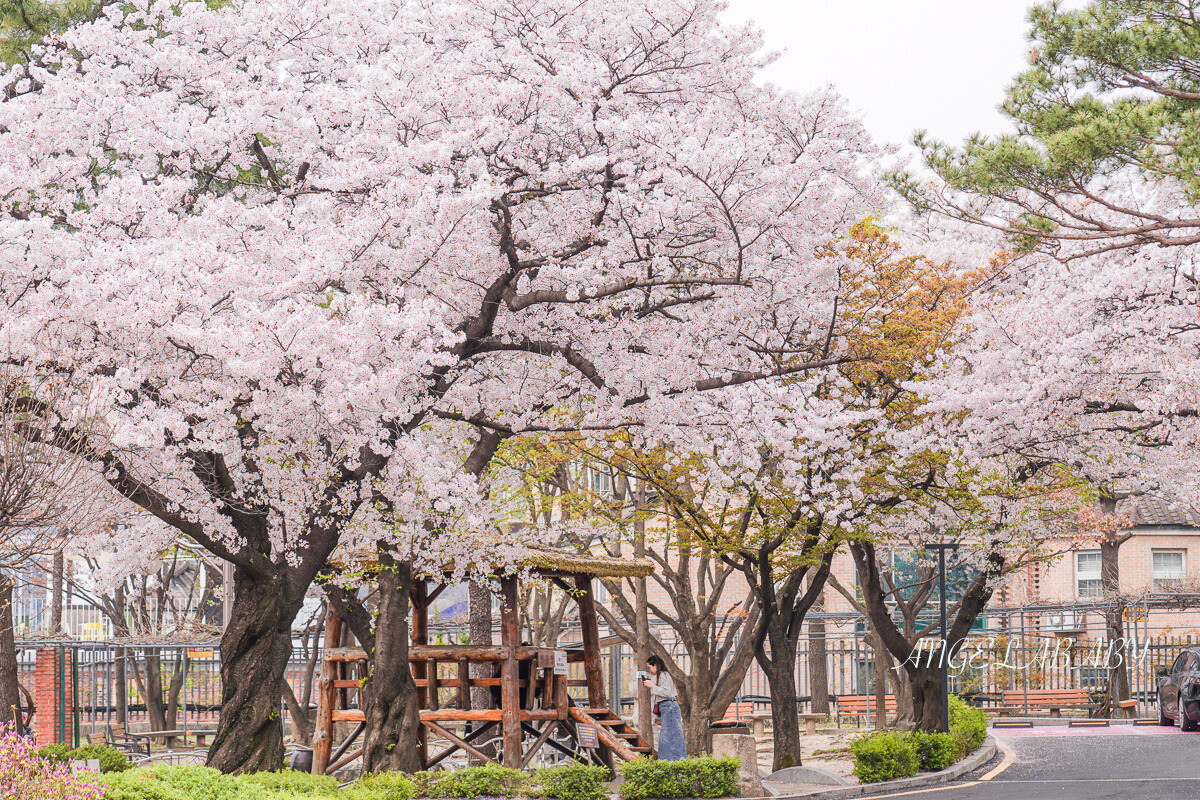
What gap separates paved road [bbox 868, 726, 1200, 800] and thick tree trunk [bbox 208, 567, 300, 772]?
7.66m

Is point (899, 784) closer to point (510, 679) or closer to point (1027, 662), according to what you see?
point (510, 679)

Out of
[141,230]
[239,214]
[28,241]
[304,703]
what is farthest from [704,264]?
A: [304,703]

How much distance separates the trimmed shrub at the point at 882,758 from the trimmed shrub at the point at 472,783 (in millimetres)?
4616

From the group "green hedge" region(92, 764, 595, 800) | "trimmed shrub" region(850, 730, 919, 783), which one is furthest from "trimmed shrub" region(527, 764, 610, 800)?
"trimmed shrub" region(850, 730, 919, 783)

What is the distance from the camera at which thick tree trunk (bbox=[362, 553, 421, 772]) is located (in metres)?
15.1

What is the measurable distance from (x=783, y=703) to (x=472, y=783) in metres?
5.18

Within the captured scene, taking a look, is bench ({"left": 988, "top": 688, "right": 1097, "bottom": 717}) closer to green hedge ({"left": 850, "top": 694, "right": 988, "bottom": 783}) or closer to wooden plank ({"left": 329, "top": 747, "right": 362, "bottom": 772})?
green hedge ({"left": 850, "top": 694, "right": 988, "bottom": 783})

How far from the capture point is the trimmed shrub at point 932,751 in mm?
17531

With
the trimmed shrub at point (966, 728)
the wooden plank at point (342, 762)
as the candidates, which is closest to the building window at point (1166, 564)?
the trimmed shrub at point (966, 728)

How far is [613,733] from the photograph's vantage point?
18547mm

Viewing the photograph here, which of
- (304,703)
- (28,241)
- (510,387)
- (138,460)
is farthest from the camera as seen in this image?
(304,703)

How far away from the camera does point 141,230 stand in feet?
42.1

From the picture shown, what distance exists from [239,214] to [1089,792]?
39.0ft

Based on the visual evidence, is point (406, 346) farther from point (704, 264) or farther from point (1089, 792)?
point (1089, 792)
